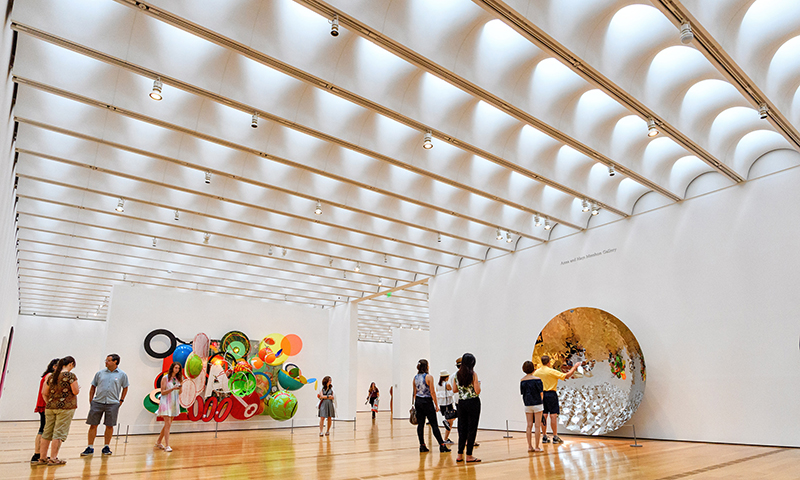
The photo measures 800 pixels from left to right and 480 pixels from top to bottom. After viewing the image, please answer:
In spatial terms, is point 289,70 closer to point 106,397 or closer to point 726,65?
point 726,65

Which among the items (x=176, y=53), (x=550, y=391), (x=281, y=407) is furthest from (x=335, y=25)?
(x=281, y=407)

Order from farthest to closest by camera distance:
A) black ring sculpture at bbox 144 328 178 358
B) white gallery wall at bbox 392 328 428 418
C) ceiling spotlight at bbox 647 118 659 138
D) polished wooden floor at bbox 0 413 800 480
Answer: white gallery wall at bbox 392 328 428 418 → black ring sculpture at bbox 144 328 178 358 → ceiling spotlight at bbox 647 118 659 138 → polished wooden floor at bbox 0 413 800 480

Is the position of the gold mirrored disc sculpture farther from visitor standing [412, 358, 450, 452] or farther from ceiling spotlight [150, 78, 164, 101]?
ceiling spotlight [150, 78, 164, 101]

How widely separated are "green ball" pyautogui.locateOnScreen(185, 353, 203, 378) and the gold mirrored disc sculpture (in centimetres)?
838

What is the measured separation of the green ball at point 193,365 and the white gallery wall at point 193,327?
2444mm

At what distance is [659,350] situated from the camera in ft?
32.4

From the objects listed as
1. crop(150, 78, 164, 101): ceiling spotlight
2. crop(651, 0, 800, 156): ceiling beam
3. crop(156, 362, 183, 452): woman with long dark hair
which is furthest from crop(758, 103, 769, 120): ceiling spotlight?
crop(156, 362, 183, 452): woman with long dark hair

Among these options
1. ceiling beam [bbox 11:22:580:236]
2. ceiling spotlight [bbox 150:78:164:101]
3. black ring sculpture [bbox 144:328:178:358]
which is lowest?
black ring sculpture [bbox 144:328:178:358]

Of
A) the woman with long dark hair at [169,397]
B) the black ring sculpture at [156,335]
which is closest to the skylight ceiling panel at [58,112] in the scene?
the woman with long dark hair at [169,397]

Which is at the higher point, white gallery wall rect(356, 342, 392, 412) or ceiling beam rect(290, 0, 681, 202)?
ceiling beam rect(290, 0, 681, 202)

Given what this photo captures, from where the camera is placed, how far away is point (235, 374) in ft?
48.1

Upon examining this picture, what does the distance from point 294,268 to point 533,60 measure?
33.9ft

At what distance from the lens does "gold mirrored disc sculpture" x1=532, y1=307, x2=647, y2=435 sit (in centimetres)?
949

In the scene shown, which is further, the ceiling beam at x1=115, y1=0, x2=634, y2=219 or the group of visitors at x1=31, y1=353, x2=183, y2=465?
the group of visitors at x1=31, y1=353, x2=183, y2=465
